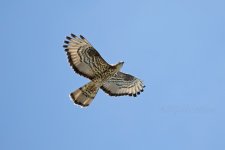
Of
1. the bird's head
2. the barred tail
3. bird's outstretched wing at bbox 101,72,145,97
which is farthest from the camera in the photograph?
bird's outstretched wing at bbox 101,72,145,97

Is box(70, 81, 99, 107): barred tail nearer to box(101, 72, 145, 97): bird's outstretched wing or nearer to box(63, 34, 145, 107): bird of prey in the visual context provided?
box(63, 34, 145, 107): bird of prey

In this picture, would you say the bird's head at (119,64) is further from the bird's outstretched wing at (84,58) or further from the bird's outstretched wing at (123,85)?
the bird's outstretched wing at (123,85)

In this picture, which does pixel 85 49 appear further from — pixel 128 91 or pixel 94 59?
pixel 128 91

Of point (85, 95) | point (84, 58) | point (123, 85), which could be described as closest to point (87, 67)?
point (84, 58)

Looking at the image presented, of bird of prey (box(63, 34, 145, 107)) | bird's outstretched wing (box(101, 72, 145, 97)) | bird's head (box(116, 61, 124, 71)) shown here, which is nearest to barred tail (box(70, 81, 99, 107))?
bird of prey (box(63, 34, 145, 107))

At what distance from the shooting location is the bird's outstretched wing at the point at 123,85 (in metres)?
21.1

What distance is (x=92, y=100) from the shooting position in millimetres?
20234

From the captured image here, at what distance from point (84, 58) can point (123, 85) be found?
163cm

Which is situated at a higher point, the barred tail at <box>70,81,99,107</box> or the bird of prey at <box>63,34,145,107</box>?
the bird of prey at <box>63,34,145,107</box>

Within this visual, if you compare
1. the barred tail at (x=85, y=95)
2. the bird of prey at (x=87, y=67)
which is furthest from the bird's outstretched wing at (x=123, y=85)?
the barred tail at (x=85, y=95)

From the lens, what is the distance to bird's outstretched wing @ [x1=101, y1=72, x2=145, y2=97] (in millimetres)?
21125

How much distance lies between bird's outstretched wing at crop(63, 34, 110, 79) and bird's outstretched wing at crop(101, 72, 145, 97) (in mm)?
962

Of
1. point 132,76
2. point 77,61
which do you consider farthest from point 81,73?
point 132,76

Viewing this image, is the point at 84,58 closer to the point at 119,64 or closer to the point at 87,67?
the point at 87,67
